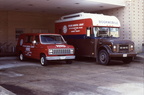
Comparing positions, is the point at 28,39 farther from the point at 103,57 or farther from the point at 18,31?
the point at 18,31

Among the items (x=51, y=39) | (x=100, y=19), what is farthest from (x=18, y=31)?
(x=100, y=19)

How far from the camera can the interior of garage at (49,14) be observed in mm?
16734

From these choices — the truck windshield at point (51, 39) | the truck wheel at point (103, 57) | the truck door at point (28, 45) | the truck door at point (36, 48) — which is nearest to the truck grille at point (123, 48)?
the truck wheel at point (103, 57)

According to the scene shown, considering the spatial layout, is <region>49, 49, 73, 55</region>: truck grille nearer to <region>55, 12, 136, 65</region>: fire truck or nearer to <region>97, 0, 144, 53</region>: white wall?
<region>55, 12, 136, 65</region>: fire truck

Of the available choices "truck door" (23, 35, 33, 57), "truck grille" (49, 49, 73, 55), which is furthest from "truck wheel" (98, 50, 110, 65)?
"truck door" (23, 35, 33, 57)

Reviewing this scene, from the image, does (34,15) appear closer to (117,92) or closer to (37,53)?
(37,53)

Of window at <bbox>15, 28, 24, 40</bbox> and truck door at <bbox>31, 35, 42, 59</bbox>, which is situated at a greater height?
window at <bbox>15, 28, 24, 40</bbox>

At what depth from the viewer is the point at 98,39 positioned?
1242 centimetres

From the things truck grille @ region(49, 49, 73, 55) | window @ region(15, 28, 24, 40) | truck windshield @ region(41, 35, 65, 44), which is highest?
window @ region(15, 28, 24, 40)

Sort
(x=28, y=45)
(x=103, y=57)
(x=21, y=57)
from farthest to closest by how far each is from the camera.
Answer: (x=21, y=57), (x=28, y=45), (x=103, y=57)

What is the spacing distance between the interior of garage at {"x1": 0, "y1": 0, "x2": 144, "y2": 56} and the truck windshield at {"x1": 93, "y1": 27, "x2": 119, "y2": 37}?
132 inches

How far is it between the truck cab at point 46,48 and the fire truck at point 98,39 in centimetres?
141

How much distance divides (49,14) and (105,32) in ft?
38.7

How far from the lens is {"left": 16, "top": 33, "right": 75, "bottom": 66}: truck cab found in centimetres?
1126
